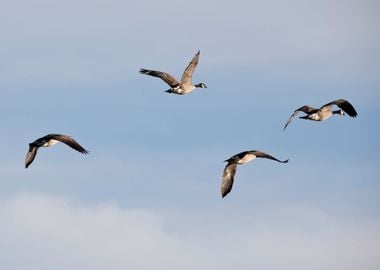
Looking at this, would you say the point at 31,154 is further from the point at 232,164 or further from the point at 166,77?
the point at 232,164

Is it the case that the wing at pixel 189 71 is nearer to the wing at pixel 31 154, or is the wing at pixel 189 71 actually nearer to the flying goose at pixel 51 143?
the wing at pixel 31 154

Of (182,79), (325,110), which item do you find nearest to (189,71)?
(182,79)

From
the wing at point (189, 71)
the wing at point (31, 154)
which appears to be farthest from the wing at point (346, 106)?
the wing at point (31, 154)

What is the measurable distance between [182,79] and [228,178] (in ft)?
31.8

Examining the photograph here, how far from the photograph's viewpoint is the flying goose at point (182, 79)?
64.1 meters

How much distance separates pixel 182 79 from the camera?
64.5 m

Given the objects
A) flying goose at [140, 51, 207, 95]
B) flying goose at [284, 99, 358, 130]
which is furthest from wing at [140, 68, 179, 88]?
flying goose at [284, 99, 358, 130]

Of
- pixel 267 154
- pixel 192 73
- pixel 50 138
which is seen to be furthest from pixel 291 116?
pixel 50 138

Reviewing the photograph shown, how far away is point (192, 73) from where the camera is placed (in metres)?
65.1

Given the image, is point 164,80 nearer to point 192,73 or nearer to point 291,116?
point 192,73

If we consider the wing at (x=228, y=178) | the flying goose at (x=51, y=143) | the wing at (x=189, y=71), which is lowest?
the wing at (x=228, y=178)

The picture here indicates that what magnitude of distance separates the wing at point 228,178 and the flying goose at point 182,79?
8.27 metres

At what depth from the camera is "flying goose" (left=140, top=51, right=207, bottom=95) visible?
6406cm

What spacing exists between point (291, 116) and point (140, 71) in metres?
10.4
